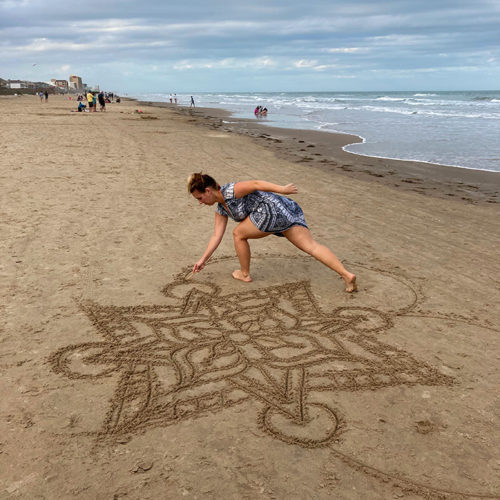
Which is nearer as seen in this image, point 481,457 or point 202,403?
point 481,457

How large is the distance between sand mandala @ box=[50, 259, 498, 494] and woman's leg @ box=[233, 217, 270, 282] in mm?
361

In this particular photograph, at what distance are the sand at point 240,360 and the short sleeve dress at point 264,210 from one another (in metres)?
0.70

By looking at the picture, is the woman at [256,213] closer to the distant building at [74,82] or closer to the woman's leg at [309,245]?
the woman's leg at [309,245]

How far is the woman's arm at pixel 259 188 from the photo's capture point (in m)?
3.89

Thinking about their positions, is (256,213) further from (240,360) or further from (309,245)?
(240,360)

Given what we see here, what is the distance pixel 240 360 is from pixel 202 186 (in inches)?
61.4

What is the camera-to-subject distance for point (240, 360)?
3.32 metres

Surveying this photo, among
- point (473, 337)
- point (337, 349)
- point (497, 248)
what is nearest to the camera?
point (337, 349)

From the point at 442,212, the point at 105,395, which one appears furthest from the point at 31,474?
the point at 442,212

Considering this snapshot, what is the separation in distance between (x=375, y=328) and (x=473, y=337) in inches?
30.7

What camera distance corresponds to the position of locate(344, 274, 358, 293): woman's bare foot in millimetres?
4383

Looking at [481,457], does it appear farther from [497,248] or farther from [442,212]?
[442,212]

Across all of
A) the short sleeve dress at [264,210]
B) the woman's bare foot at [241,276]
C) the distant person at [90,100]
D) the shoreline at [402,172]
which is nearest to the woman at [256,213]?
the short sleeve dress at [264,210]

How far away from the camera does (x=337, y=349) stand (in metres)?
3.50
